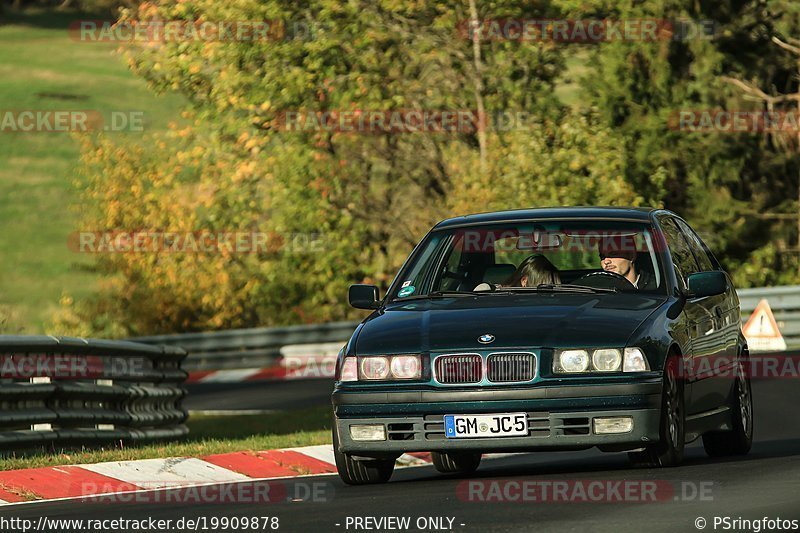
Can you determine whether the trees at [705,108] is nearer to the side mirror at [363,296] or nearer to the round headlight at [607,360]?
the side mirror at [363,296]

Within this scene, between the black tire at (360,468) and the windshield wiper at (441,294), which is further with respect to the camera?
the windshield wiper at (441,294)

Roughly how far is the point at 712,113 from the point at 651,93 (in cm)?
127

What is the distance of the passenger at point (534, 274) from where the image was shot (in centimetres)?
1180

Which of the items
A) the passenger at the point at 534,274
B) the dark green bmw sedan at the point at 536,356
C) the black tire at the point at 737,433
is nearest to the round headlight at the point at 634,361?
the dark green bmw sedan at the point at 536,356

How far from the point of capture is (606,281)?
11602 mm

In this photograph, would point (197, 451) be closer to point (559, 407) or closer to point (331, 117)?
point (559, 407)

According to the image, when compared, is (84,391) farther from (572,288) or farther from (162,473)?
(572,288)

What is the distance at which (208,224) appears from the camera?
33.6 meters

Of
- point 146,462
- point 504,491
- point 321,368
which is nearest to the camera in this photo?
point 504,491

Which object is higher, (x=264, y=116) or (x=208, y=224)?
(x=264, y=116)

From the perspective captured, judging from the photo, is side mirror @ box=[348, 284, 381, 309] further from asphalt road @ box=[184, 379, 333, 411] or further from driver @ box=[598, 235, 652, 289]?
asphalt road @ box=[184, 379, 333, 411]

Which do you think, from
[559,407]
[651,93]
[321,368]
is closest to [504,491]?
[559,407]

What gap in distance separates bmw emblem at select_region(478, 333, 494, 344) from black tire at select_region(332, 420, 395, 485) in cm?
106

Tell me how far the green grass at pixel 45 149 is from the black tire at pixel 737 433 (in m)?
22.8
